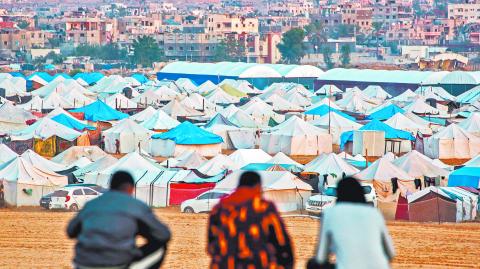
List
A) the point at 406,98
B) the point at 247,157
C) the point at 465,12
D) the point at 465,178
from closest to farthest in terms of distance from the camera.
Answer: the point at 465,178, the point at 247,157, the point at 406,98, the point at 465,12

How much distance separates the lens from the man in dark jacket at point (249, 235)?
5.55m

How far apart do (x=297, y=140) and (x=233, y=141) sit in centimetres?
216

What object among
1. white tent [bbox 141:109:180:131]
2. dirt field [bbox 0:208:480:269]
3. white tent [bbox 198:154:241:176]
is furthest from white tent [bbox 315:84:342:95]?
dirt field [bbox 0:208:480:269]

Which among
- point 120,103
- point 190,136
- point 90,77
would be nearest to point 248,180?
point 190,136

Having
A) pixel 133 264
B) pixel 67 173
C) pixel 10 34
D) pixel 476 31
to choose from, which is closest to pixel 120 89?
pixel 67 173

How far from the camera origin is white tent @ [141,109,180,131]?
118 ft

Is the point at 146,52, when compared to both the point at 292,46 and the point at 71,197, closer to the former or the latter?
the point at 292,46

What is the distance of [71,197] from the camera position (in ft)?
68.3

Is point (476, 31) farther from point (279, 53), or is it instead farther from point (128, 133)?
point (128, 133)

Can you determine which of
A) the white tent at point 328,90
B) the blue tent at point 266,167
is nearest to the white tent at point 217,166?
the blue tent at point 266,167

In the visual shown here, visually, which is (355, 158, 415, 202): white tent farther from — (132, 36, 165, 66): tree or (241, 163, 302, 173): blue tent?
(132, 36, 165, 66): tree

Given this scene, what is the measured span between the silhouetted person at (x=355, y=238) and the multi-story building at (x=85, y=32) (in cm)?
11356

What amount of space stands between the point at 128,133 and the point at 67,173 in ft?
29.7

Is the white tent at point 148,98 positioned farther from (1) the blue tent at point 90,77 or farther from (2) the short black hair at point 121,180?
(2) the short black hair at point 121,180
